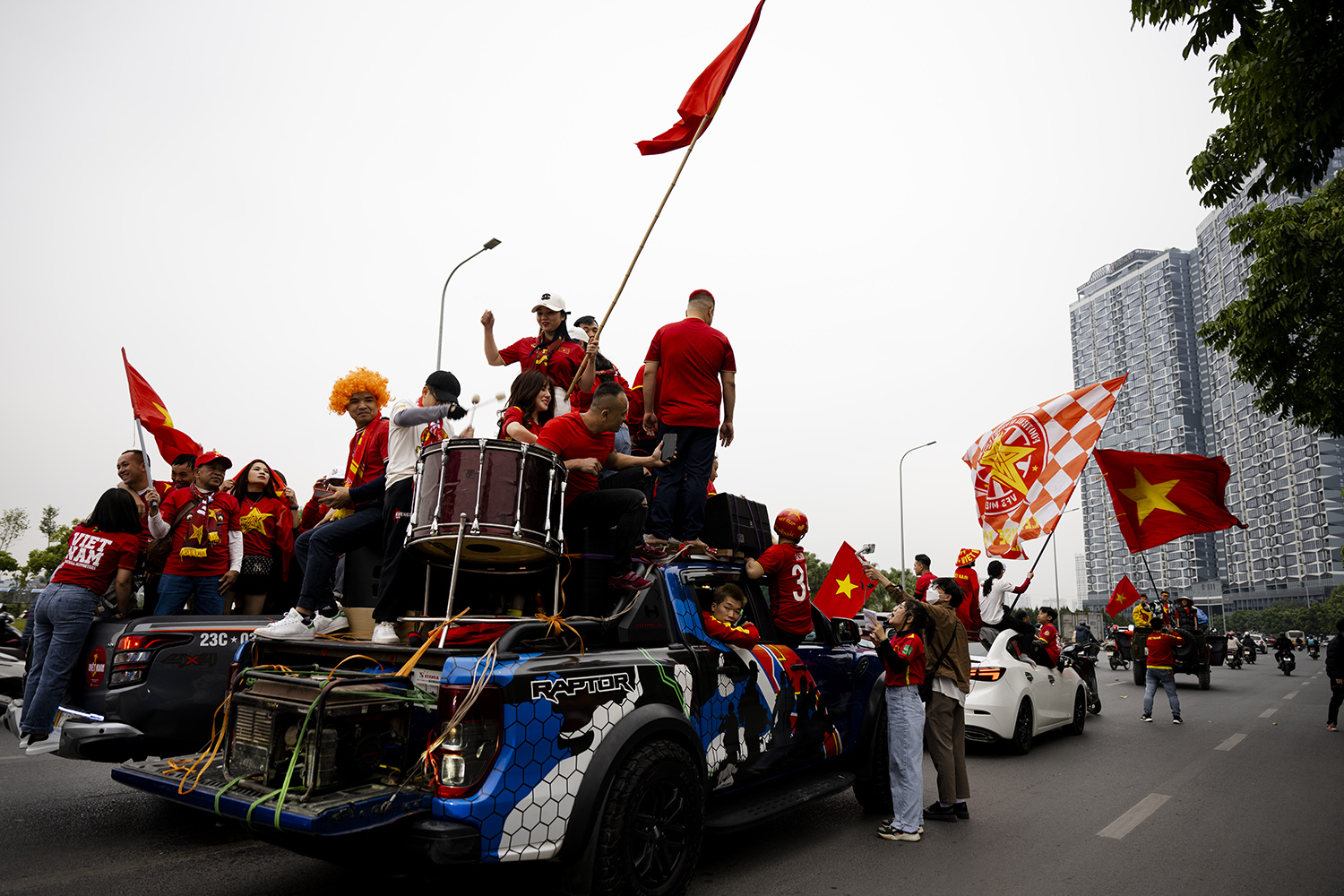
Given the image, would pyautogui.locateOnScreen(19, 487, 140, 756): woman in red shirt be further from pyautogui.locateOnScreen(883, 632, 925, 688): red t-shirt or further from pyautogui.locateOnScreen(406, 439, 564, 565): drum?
pyautogui.locateOnScreen(883, 632, 925, 688): red t-shirt

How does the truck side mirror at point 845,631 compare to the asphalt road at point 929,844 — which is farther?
the truck side mirror at point 845,631

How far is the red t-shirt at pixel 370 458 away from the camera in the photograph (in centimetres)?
550

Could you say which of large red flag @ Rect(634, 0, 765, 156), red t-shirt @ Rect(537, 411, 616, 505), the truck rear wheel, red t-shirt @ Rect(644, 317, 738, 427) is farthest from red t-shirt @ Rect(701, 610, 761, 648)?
large red flag @ Rect(634, 0, 765, 156)

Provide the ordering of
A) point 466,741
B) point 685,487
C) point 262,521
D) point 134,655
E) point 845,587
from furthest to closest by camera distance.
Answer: point 845,587
point 262,521
point 685,487
point 134,655
point 466,741

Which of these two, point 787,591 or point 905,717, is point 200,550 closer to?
point 787,591

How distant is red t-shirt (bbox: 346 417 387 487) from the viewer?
5.50m

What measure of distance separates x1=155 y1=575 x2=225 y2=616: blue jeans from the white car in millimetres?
7367

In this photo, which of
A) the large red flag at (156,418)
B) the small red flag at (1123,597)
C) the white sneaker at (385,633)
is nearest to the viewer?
the white sneaker at (385,633)

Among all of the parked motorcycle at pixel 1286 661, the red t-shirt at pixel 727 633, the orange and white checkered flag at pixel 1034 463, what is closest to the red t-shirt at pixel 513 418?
the red t-shirt at pixel 727 633

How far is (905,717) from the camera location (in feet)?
18.7

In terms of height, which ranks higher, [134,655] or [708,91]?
[708,91]

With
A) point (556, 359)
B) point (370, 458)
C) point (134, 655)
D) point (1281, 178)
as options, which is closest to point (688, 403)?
point (556, 359)

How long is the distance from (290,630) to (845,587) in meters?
4.56

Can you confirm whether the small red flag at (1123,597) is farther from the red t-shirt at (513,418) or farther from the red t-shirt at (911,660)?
the red t-shirt at (513,418)
